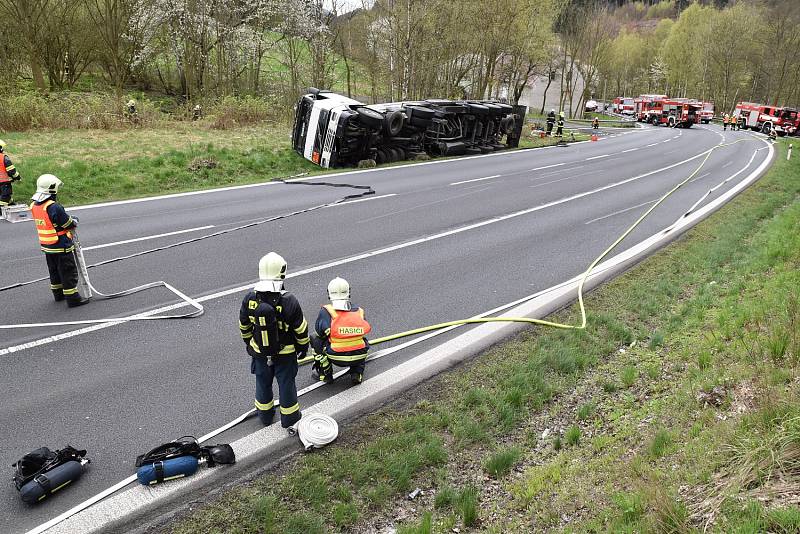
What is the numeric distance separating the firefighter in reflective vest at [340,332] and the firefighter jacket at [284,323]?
62 centimetres

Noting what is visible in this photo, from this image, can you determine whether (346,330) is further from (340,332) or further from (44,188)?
(44,188)

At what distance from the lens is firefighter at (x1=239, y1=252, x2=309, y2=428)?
419 cm

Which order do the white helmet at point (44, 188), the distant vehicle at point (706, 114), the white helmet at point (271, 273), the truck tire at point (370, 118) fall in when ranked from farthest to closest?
the distant vehicle at point (706, 114)
the truck tire at point (370, 118)
the white helmet at point (44, 188)
the white helmet at point (271, 273)

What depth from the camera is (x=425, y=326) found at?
6.70 metres

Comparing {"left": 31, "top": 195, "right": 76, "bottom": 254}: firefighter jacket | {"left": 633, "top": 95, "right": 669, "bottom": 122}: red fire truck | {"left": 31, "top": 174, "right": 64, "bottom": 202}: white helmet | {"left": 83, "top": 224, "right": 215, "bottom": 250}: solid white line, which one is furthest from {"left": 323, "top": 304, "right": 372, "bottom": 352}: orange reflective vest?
{"left": 633, "top": 95, "right": 669, "bottom": 122}: red fire truck

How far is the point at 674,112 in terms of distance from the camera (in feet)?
172

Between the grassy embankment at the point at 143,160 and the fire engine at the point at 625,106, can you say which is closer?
the grassy embankment at the point at 143,160

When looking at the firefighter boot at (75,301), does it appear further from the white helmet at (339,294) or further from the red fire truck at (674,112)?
the red fire truck at (674,112)

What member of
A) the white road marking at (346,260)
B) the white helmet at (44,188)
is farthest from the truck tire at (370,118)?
the white helmet at (44,188)

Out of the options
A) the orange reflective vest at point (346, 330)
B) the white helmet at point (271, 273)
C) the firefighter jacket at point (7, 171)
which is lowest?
the orange reflective vest at point (346, 330)

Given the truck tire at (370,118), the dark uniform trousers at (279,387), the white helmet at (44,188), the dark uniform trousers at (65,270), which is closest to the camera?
the dark uniform trousers at (279,387)

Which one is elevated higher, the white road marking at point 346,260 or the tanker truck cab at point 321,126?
the tanker truck cab at point 321,126

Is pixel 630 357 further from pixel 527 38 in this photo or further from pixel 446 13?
pixel 527 38

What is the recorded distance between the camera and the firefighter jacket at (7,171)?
11.0m
